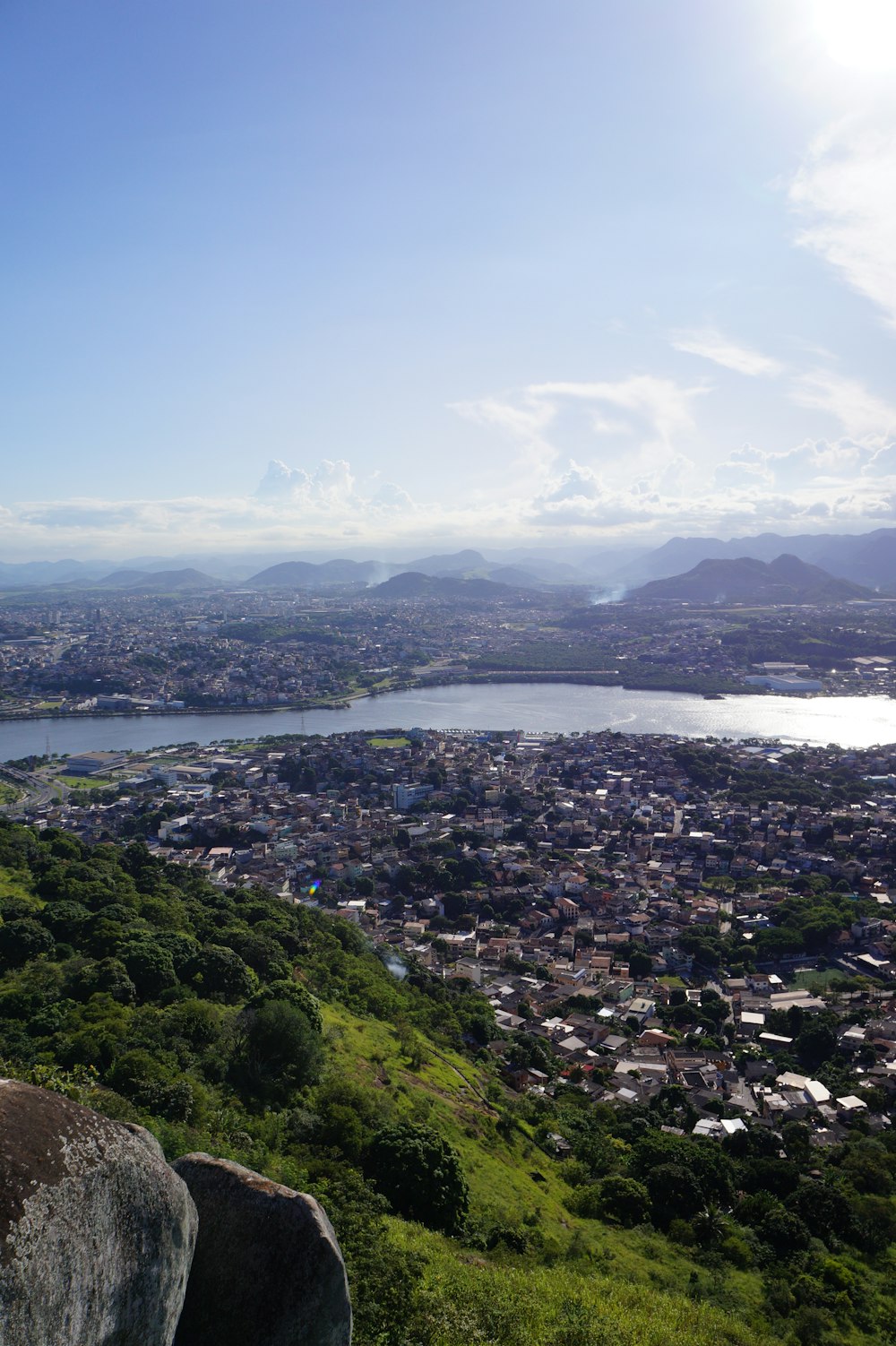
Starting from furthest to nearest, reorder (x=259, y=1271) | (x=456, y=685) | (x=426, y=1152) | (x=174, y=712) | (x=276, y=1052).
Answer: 1. (x=456, y=685)
2. (x=174, y=712)
3. (x=276, y=1052)
4. (x=426, y=1152)
5. (x=259, y=1271)

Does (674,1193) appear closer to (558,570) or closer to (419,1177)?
(419,1177)

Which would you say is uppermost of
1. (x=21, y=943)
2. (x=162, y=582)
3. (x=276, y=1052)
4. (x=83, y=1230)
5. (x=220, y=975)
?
(x=162, y=582)

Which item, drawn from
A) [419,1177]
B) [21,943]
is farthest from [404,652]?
[419,1177]

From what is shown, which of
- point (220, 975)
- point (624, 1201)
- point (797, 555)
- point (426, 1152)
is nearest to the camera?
point (426, 1152)

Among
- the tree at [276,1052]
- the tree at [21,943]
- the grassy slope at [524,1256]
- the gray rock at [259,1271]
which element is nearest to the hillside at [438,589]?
the grassy slope at [524,1256]

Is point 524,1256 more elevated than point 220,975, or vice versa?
point 220,975

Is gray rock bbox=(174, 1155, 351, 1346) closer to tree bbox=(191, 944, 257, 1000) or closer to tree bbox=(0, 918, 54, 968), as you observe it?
tree bbox=(191, 944, 257, 1000)

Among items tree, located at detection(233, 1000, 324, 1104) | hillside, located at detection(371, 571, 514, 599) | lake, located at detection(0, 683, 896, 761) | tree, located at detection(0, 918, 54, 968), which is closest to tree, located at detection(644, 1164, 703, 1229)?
tree, located at detection(233, 1000, 324, 1104)
